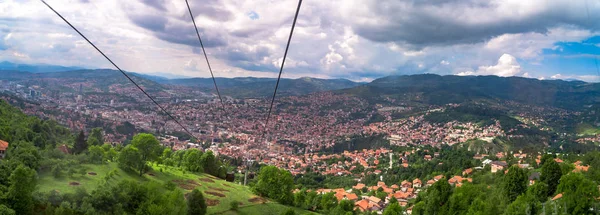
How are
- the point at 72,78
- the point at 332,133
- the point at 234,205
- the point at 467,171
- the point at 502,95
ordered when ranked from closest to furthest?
the point at 234,205 < the point at 467,171 < the point at 72,78 < the point at 332,133 < the point at 502,95

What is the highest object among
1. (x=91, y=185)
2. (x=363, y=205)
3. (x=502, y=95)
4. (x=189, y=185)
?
(x=502, y=95)

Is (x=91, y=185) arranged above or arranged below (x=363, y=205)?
above

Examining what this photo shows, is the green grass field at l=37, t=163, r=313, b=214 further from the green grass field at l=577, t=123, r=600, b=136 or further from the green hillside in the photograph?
the green grass field at l=577, t=123, r=600, b=136

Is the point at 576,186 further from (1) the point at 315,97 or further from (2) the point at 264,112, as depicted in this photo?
(1) the point at 315,97

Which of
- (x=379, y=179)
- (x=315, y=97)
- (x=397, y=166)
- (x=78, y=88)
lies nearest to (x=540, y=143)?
(x=397, y=166)

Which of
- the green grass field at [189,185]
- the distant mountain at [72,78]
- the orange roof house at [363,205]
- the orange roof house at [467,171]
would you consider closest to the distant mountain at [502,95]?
the distant mountain at [72,78]

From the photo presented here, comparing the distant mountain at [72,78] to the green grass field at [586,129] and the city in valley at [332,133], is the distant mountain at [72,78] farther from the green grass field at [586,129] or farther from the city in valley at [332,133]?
the green grass field at [586,129]

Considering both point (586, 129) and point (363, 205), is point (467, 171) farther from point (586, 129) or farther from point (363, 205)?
point (586, 129)

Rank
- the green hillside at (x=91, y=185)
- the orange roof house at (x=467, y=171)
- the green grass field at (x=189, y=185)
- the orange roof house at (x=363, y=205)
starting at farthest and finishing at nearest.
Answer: the orange roof house at (x=467, y=171) < the orange roof house at (x=363, y=205) < the green grass field at (x=189, y=185) < the green hillside at (x=91, y=185)

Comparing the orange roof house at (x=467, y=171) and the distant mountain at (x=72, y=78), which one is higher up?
Result: the distant mountain at (x=72, y=78)

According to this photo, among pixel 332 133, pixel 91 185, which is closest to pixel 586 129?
pixel 332 133
